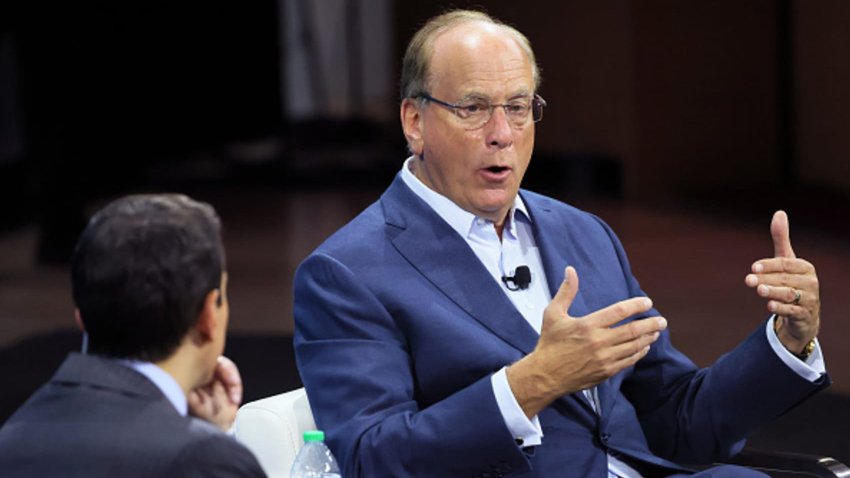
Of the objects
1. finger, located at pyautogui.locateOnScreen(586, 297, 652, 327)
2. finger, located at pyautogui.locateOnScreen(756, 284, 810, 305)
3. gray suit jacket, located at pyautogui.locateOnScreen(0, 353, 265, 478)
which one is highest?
gray suit jacket, located at pyautogui.locateOnScreen(0, 353, 265, 478)

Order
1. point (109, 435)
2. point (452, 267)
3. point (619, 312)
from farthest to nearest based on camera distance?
point (452, 267) → point (619, 312) → point (109, 435)

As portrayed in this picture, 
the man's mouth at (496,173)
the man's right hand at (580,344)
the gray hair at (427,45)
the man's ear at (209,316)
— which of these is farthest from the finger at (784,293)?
the man's ear at (209,316)

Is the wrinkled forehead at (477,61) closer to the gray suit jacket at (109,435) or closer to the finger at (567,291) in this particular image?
the finger at (567,291)

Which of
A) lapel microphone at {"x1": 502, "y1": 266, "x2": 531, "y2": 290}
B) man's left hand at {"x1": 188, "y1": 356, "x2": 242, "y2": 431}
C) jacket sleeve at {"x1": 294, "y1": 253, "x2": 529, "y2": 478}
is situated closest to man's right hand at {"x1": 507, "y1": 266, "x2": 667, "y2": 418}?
jacket sleeve at {"x1": 294, "y1": 253, "x2": 529, "y2": 478}

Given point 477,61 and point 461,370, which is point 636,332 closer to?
point 461,370

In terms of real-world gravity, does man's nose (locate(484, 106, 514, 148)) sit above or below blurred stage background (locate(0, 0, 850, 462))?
above

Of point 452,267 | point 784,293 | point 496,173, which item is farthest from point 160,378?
point 784,293

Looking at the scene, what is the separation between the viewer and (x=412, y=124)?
313 cm

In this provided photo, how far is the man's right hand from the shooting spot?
2553 millimetres

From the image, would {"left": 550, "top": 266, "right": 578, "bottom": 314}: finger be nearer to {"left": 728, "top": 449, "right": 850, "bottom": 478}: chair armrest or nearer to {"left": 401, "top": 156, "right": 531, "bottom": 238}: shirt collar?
{"left": 401, "top": 156, "right": 531, "bottom": 238}: shirt collar

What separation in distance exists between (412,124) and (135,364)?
54.5 inches

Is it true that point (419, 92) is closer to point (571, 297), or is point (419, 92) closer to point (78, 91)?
point (571, 297)

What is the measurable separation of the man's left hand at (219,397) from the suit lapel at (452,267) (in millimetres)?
929

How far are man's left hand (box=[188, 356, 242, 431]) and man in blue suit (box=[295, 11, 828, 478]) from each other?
2.21 ft
